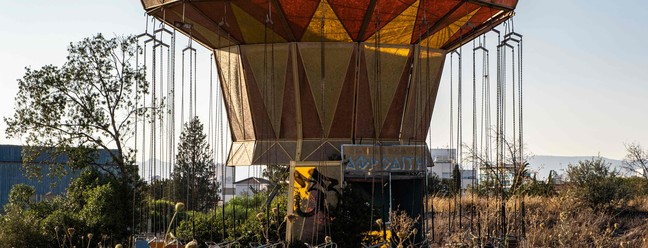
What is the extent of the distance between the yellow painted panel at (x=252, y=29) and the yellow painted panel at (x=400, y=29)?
3025 millimetres

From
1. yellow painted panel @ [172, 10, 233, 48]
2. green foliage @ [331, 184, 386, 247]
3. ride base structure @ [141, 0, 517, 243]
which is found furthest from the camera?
yellow painted panel @ [172, 10, 233, 48]

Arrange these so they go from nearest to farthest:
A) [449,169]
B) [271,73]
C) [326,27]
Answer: [326,27] → [271,73] → [449,169]

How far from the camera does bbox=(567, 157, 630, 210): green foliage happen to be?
29.6 meters

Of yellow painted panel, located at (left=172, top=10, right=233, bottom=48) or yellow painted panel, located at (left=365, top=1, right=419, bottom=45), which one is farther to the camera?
yellow painted panel, located at (left=172, top=10, right=233, bottom=48)

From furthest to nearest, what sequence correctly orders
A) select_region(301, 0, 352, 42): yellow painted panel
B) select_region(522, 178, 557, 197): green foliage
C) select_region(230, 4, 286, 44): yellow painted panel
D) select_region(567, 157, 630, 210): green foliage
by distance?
select_region(522, 178, 557, 197): green foliage
select_region(567, 157, 630, 210): green foliage
select_region(230, 4, 286, 44): yellow painted panel
select_region(301, 0, 352, 42): yellow painted panel

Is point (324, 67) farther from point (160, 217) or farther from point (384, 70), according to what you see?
point (160, 217)

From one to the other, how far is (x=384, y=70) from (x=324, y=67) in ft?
6.24

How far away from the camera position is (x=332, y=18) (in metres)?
24.3

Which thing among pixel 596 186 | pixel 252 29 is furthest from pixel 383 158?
pixel 596 186

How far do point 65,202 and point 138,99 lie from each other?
6356 mm

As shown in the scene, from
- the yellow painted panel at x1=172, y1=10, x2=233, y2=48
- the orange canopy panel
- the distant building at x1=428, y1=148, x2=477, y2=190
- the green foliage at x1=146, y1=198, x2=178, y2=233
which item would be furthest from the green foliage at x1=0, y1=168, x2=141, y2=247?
the distant building at x1=428, y1=148, x2=477, y2=190

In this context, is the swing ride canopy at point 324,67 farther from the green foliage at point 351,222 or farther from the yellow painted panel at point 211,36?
the green foliage at point 351,222

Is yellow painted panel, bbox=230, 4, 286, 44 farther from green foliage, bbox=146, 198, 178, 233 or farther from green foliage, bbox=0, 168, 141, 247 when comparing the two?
green foliage, bbox=0, 168, 141, 247

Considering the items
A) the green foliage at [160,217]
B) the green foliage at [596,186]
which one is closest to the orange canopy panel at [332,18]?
the green foliage at [160,217]
